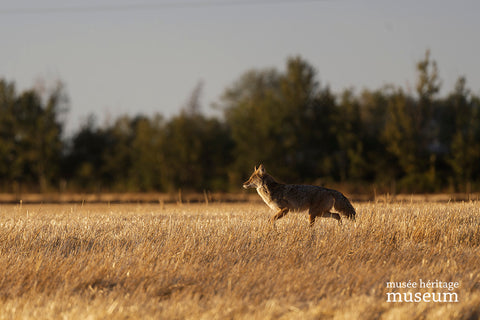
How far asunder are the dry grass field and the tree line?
23.6 meters

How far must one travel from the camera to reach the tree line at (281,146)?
117 ft

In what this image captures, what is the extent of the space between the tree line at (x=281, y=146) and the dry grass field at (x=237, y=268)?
23.6 meters

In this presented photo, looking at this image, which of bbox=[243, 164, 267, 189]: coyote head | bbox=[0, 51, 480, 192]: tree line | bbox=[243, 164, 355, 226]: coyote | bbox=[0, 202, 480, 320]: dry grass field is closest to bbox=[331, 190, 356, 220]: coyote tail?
bbox=[243, 164, 355, 226]: coyote

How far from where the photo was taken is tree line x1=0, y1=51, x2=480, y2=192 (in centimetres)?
3572

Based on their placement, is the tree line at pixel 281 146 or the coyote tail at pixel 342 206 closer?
the coyote tail at pixel 342 206

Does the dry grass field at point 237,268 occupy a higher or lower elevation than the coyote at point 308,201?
lower

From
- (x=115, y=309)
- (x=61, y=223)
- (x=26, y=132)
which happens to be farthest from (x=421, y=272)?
(x=26, y=132)

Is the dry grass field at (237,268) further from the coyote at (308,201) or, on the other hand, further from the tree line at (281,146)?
the tree line at (281,146)

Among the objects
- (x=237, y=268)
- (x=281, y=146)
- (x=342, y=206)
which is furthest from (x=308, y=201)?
(x=281, y=146)

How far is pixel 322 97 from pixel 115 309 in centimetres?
3320

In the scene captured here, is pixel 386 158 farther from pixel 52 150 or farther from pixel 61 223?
pixel 61 223

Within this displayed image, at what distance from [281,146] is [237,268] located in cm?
2821

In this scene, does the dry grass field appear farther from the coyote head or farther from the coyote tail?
the coyote head

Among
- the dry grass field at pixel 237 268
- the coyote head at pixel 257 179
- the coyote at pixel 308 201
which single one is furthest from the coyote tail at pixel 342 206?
the coyote head at pixel 257 179
